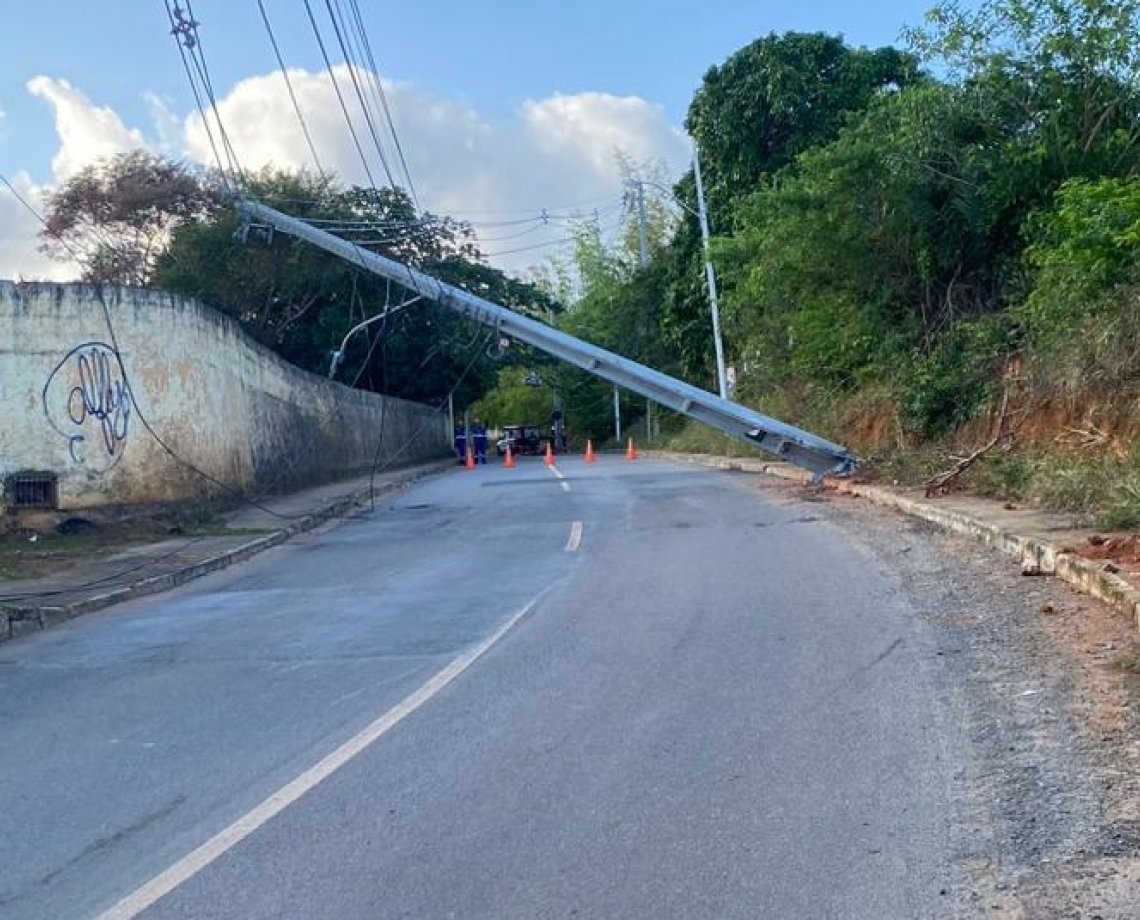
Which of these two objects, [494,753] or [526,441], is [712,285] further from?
[526,441]

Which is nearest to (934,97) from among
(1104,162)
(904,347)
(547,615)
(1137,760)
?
(1104,162)

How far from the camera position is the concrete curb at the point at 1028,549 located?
941 cm

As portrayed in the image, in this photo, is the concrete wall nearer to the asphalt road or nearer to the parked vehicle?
the asphalt road

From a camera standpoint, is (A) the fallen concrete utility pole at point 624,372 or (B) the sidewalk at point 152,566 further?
(A) the fallen concrete utility pole at point 624,372

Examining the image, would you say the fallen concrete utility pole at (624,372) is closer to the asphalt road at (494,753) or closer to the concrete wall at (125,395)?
the concrete wall at (125,395)

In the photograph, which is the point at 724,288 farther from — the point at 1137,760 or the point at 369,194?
the point at 1137,760

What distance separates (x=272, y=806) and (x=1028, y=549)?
28.1ft

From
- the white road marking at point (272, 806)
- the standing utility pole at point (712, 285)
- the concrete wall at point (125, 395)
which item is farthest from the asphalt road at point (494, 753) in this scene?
the standing utility pole at point (712, 285)

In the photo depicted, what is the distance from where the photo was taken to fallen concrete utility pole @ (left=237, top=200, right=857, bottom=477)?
24.4 m

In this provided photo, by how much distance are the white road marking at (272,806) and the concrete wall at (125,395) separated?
11159 mm

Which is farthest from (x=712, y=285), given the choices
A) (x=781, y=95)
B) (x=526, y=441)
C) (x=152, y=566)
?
(x=526, y=441)

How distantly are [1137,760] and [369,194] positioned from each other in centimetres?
3997

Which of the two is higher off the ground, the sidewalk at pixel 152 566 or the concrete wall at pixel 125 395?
the concrete wall at pixel 125 395

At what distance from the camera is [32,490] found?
17.8 metres
